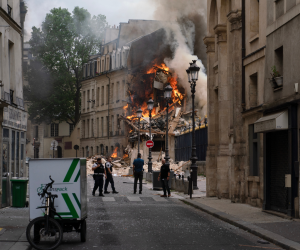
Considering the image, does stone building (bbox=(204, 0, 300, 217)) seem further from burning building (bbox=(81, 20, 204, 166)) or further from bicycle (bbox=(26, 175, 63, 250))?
burning building (bbox=(81, 20, 204, 166))

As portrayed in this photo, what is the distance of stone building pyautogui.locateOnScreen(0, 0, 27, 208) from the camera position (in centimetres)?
1823

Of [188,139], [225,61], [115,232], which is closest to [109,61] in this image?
[188,139]

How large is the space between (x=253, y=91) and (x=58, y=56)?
55872 mm

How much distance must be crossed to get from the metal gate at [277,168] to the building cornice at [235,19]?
18.1ft

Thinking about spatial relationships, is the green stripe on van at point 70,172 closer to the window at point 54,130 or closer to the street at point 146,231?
the street at point 146,231

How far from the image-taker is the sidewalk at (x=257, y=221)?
35.9 feet

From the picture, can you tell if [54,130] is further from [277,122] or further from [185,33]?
[277,122]

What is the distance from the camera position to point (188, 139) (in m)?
44.4

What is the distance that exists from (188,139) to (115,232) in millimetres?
32174

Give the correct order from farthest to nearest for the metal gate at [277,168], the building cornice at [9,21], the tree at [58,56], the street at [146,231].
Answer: the tree at [58,56] < the building cornice at [9,21] < the metal gate at [277,168] < the street at [146,231]

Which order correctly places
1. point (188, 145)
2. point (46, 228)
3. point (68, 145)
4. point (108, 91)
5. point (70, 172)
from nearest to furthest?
point (46, 228) → point (70, 172) → point (188, 145) → point (108, 91) → point (68, 145)

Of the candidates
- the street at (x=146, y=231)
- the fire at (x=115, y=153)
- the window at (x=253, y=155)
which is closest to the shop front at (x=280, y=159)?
the street at (x=146, y=231)

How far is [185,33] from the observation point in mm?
66812

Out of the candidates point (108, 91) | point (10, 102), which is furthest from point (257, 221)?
point (108, 91)
